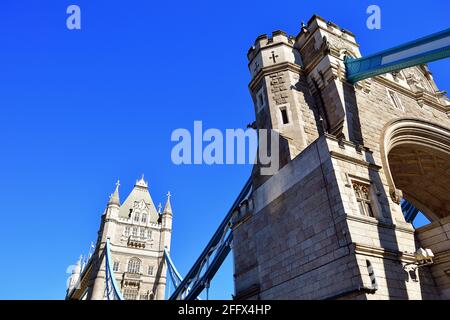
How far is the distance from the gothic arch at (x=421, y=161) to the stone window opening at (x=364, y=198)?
2861 mm

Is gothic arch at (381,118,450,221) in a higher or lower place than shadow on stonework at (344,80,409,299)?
higher

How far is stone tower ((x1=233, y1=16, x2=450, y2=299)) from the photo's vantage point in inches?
323

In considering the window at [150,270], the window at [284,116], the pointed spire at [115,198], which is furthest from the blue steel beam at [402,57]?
the pointed spire at [115,198]

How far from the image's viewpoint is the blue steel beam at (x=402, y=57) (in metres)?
12.5

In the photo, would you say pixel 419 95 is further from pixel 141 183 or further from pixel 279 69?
pixel 141 183

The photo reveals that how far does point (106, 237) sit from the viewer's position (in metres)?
47.7

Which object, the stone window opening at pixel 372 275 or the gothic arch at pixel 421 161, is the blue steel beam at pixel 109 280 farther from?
the stone window opening at pixel 372 275

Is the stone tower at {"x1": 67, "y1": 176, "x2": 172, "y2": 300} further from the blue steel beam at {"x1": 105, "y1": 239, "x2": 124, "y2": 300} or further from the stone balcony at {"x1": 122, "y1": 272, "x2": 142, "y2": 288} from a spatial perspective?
the blue steel beam at {"x1": 105, "y1": 239, "x2": 124, "y2": 300}

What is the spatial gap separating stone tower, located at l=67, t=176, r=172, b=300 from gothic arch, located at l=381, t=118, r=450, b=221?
121 feet

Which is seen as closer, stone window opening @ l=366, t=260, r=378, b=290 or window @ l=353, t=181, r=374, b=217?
stone window opening @ l=366, t=260, r=378, b=290

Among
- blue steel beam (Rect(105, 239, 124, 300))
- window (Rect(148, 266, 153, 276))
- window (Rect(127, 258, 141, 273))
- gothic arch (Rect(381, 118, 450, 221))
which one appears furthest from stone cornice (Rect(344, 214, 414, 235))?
window (Rect(148, 266, 153, 276))

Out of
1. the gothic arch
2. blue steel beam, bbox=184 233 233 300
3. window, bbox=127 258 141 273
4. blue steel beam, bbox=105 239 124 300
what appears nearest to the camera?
the gothic arch

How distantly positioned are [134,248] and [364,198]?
45.0m
